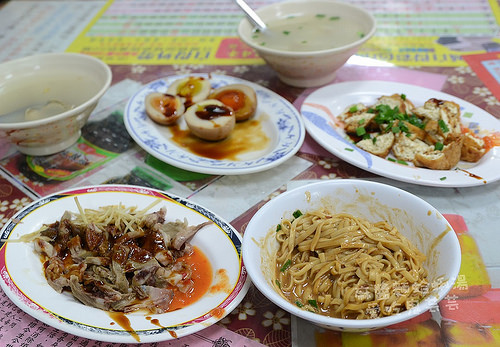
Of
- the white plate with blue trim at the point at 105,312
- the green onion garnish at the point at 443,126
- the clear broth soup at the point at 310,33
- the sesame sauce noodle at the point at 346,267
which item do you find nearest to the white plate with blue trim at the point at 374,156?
the green onion garnish at the point at 443,126

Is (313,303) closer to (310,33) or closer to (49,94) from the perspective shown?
(49,94)

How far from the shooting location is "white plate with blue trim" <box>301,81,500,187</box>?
1676 mm

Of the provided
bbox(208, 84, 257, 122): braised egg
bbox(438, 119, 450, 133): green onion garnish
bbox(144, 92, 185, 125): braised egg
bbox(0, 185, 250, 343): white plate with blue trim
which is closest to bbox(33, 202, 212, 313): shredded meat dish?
bbox(0, 185, 250, 343): white plate with blue trim

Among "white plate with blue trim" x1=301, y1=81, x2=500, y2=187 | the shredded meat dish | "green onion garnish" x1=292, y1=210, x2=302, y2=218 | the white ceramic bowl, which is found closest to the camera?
the shredded meat dish

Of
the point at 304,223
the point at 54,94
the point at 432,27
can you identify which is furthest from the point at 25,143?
the point at 432,27

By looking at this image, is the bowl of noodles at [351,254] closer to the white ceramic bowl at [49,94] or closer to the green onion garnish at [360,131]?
the green onion garnish at [360,131]

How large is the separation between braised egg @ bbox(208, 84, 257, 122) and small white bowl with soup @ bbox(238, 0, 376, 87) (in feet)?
0.77

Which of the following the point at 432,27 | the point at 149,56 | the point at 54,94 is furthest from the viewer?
the point at 432,27

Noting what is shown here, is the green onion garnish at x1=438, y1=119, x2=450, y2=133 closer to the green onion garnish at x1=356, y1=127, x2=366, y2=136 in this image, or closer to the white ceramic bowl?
the green onion garnish at x1=356, y1=127, x2=366, y2=136

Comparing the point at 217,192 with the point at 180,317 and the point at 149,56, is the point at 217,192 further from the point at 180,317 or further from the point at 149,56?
the point at 149,56

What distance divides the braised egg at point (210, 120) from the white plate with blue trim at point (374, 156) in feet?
1.12

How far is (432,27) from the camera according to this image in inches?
117

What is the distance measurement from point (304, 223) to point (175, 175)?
67 cm

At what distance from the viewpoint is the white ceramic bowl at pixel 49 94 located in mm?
1782
